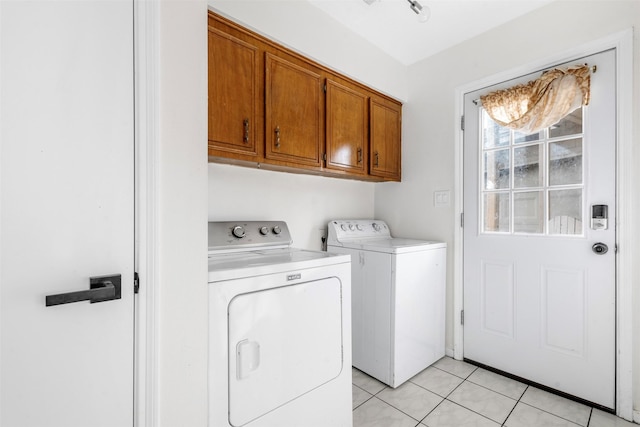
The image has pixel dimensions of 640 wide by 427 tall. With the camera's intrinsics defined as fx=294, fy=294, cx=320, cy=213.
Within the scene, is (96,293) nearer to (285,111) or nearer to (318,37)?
(285,111)

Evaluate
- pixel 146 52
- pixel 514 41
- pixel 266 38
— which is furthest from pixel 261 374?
pixel 514 41

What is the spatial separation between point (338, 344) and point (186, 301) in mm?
884

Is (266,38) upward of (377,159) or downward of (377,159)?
upward

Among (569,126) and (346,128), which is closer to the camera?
(569,126)

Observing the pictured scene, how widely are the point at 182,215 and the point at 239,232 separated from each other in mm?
865

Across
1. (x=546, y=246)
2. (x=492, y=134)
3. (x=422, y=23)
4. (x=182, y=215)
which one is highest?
(x=422, y=23)

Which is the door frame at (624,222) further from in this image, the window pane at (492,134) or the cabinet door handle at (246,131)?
the cabinet door handle at (246,131)

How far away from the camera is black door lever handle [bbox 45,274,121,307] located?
0.75 metres

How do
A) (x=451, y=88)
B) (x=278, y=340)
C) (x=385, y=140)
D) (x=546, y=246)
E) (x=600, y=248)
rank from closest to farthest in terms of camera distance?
(x=278, y=340) < (x=600, y=248) < (x=546, y=246) < (x=451, y=88) < (x=385, y=140)

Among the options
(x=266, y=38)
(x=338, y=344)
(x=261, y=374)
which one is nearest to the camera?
(x=261, y=374)

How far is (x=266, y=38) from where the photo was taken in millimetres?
1756

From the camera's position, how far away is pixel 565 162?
1905 mm

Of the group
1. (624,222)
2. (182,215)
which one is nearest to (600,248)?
(624,222)

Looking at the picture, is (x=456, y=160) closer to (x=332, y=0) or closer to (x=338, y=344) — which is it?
Answer: (x=332, y=0)
